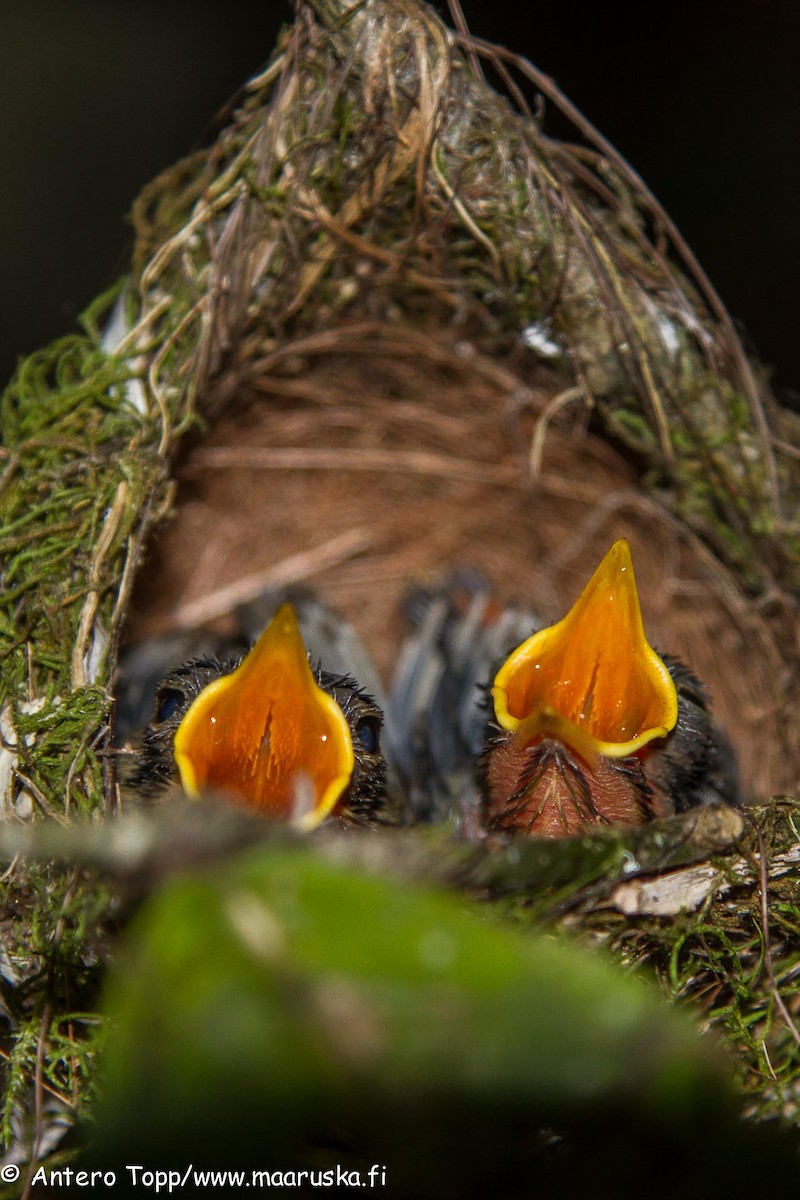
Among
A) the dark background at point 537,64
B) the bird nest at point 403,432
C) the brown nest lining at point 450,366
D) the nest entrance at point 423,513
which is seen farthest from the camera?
the dark background at point 537,64

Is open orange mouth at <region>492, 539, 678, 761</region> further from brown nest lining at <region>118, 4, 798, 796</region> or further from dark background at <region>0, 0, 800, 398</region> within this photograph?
dark background at <region>0, 0, 800, 398</region>

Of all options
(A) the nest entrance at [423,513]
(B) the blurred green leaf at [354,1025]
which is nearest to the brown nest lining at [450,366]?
(A) the nest entrance at [423,513]

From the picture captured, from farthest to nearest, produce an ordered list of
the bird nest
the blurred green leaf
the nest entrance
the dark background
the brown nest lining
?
the dark background
the nest entrance
the brown nest lining
the bird nest
the blurred green leaf

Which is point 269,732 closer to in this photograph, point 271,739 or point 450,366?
point 271,739

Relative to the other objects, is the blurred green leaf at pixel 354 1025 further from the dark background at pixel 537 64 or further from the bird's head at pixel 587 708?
the dark background at pixel 537 64

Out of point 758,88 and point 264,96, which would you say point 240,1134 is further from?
point 758,88

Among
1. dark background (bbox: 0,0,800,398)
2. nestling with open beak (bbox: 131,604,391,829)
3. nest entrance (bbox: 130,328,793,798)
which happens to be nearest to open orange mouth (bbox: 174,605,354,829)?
nestling with open beak (bbox: 131,604,391,829)
